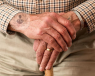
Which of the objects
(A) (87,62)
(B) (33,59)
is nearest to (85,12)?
(A) (87,62)

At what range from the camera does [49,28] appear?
65cm

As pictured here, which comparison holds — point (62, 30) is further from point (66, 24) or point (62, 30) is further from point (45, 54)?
point (45, 54)

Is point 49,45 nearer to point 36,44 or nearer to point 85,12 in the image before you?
point 36,44

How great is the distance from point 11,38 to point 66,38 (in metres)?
0.41

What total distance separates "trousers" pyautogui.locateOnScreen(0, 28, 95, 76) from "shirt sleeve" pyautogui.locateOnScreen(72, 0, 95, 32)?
0.44 ft

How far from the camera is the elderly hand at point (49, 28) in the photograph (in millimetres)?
657

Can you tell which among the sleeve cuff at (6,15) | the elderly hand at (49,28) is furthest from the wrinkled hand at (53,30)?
the sleeve cuff at (6,15)

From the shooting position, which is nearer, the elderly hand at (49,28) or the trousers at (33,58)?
the elderly hand at (49,28)

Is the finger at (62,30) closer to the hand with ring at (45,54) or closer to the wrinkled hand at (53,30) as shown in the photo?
the wrinkled hand at (53,30)

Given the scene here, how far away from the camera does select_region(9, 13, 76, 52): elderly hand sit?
657 mm

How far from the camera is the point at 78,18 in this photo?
2.50 feet

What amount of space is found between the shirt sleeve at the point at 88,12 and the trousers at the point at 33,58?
5.2 inches

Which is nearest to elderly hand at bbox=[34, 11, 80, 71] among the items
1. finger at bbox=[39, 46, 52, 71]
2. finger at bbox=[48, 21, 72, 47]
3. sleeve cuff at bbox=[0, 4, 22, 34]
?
finger at bbox=[39, 46, 52, 71]

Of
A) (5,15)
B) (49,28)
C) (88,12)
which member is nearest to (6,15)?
(5,15)
